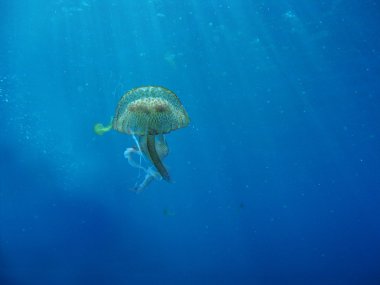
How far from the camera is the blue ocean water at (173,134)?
48.0 feet

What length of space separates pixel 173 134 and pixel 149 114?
17.8 metres

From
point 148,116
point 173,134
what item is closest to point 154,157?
point 148,116

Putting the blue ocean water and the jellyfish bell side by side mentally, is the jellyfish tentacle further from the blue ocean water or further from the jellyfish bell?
the blue ocean water

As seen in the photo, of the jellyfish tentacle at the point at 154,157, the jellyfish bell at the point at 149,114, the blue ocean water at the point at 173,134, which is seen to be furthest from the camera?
the blue ocean water at the point at 173,134

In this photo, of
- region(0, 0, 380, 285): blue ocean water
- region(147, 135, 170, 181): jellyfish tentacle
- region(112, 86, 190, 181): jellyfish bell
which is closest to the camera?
region(112, 86, 190, 181): jellyfish bell

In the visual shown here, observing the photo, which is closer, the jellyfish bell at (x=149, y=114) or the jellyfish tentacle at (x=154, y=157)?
the jellyfish bell at (x=149, y=114)

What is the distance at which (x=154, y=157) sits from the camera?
4.43 meters

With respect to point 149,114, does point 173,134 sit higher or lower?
higher

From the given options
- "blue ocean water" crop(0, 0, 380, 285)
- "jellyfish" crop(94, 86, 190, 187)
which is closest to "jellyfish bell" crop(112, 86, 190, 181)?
"jellyfish" crop(94, 86, 190, 187)

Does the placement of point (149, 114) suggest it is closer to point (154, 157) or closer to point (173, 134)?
point (154, 157)

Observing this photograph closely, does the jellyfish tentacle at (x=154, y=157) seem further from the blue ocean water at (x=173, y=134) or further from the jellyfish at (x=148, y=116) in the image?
the blue ocean water at (x=173, y=134)

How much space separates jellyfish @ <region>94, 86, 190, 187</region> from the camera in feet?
13.1

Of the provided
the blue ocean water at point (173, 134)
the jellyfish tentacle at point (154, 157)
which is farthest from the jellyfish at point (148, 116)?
the blue ocean water at point (173, 134)

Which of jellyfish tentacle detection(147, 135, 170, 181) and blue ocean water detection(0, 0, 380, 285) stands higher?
blue ocean water detection(0, 0, 380, 285)
